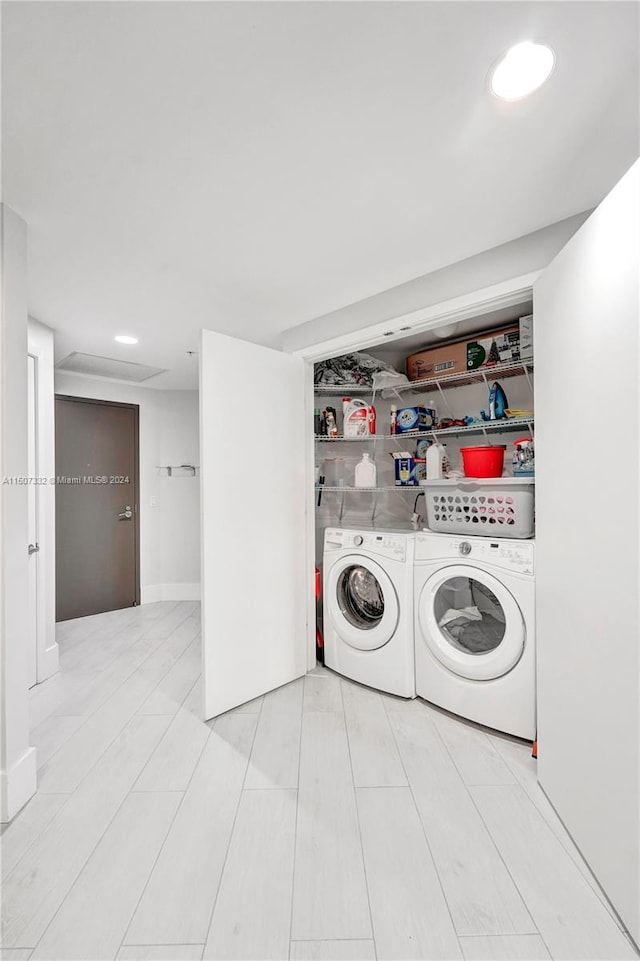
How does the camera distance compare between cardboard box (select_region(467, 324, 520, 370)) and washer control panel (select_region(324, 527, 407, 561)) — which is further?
cardboard box (select_region(467, 324, 520, 370))

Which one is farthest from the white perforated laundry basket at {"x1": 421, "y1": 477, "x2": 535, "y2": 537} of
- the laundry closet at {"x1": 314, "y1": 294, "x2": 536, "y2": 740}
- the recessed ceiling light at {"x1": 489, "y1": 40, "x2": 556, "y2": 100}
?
the recessed ceiling light at {"x1": 489, "y1": 40, "x2": 556, "y2": 100}

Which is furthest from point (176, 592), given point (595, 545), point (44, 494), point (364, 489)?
point (595, 545)

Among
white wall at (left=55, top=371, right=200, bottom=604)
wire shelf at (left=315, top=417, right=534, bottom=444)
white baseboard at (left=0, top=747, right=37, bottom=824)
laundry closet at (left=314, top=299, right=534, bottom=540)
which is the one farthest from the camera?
white wall at (left=55, top=371, right=200, bottom=604)

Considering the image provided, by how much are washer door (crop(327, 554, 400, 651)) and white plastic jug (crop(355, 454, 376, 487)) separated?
0.51m

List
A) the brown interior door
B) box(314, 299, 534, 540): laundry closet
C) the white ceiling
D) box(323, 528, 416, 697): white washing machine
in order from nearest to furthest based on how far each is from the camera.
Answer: the white ceiling < box(323, 528, 416, 697): white washing machine < box(314, 299, 534, 540): laundry closet < the brown interior door

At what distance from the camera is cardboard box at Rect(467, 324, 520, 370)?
8.30 ft

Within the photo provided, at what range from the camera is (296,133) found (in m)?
1.29

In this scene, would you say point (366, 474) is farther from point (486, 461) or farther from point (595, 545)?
point (595, 545)

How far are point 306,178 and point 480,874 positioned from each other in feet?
7.54

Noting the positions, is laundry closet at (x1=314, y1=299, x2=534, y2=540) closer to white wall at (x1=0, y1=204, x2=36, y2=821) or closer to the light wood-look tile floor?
the light wood-look tile floor

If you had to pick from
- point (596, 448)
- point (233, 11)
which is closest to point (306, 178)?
point (233, 11)

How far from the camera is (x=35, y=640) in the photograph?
2.70m

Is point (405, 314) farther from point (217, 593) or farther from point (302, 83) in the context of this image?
point (217, 593)

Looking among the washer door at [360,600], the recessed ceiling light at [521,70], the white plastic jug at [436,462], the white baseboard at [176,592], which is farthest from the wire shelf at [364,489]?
the white baseboard at [176,592]
